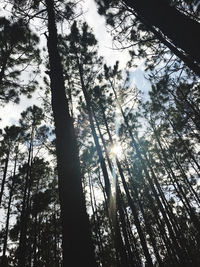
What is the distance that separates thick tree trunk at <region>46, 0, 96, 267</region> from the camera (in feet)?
4.34

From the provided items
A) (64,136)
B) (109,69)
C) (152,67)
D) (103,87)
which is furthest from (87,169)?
(64,136)

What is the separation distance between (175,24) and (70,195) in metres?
2.08

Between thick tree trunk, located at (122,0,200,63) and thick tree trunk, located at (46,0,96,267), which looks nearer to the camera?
thick tree trunk, located at (46,0,96,267)

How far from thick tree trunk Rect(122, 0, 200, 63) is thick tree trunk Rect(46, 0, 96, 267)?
1498mm

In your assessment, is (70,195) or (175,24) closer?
(70,195)

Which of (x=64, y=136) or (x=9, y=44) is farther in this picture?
(x=9, y=44)

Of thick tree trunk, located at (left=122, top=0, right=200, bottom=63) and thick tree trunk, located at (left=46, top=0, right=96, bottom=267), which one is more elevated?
thick tree trunk, located at (left=122, top=0, right=200, bottom=63)

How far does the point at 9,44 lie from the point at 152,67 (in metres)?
8.44

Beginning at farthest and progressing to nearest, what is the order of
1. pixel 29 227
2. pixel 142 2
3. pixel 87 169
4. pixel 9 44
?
pixel 29 227
pixel 87 169
pixel 9 44
pixel 142 2

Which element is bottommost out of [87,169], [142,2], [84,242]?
[84,242]

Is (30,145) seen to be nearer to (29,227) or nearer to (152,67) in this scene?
(29,227)

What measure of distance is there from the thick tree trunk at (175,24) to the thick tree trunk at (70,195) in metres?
1.50

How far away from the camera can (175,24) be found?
67.6 inches

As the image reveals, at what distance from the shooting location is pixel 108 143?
41.7 ft
